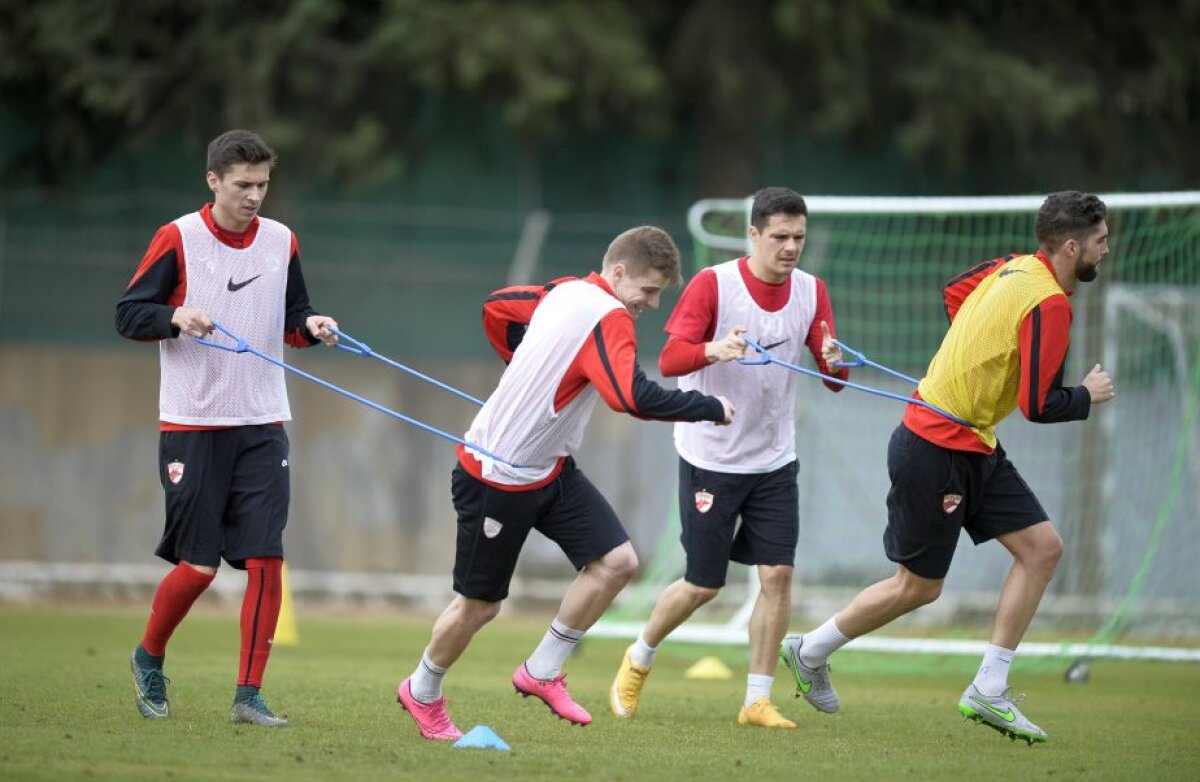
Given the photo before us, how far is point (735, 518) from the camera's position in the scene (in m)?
7.71

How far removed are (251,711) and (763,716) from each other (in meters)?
2.15

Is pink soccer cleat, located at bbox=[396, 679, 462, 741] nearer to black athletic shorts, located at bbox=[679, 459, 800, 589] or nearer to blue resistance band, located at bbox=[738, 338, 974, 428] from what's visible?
black athletic shorts, located at bbox=[679, 459, 800, 589]

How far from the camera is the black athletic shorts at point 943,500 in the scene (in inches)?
275

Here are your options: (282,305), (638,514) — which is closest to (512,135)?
(638,514)

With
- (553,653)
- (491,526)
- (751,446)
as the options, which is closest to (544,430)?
(491,526)

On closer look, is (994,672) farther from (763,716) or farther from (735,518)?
(735,518)

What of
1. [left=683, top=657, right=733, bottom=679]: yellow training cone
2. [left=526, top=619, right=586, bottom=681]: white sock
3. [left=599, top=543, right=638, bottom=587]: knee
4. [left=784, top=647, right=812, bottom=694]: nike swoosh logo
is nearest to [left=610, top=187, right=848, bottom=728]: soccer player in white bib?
[left=784, top=647, right=812, bottom=694]: nike swoosh logo

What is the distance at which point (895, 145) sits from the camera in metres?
16.8

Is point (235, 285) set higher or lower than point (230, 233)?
lower

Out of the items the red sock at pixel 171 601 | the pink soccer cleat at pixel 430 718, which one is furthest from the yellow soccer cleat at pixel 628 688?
the red sock at pixel 171 601

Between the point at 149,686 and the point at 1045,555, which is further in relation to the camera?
the point at 1045,555

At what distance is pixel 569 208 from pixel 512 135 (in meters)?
1.00

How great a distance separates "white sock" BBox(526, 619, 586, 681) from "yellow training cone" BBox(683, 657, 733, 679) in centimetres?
300

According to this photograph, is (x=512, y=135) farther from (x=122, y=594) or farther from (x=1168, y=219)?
(x=1168, y=219)
